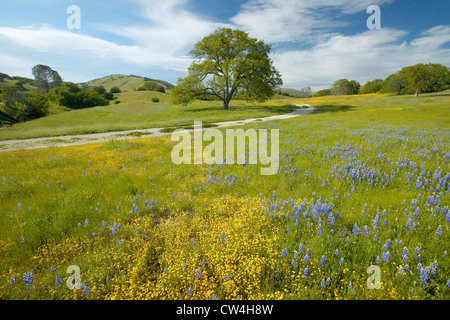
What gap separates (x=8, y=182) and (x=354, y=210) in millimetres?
11038

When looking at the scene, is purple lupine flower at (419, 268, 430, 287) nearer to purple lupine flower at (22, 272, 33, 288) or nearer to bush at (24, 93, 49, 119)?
purple lupine flower at (22, 272, 33, 288)

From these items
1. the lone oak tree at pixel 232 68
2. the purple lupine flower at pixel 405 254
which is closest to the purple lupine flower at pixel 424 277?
the purple lupine flower at pixel 405 254

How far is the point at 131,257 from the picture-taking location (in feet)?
12.0

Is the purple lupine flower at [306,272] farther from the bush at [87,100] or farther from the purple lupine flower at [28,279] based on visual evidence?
the bush at [87,100]

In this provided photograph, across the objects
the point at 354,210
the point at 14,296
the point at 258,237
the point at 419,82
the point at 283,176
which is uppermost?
the point at 419,82

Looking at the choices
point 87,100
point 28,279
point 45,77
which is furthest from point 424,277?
point 45,77

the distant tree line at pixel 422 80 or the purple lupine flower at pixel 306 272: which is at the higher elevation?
the distant tree line at pixel 422 80

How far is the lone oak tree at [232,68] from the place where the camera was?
4228 cm

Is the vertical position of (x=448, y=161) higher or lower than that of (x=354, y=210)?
higher

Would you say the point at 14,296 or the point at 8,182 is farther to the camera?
the point at 8,182

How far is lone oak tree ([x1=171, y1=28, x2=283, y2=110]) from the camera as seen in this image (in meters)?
42.3

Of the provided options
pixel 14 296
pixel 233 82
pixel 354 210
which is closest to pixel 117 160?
pixel 14 296

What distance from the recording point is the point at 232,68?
140 feet
